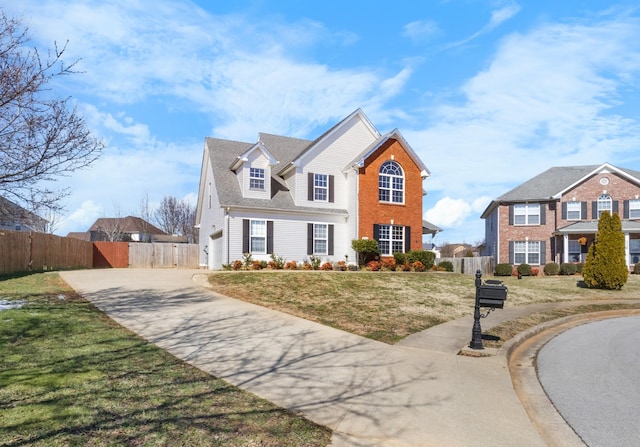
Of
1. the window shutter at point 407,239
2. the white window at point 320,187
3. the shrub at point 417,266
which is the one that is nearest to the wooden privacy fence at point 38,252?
the white window at point 320,187

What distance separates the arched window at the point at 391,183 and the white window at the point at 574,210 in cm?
1417

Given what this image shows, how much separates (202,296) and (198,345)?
6088 mm

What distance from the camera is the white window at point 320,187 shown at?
26469 mm

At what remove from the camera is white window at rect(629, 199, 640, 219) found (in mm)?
33000

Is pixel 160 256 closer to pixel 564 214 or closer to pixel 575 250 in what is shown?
pixel 564 214

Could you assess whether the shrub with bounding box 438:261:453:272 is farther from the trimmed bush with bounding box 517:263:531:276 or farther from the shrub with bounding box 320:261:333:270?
the shrub with bounding box 320:261:333:270

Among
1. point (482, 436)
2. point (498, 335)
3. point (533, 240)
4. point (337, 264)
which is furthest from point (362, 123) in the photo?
point (482, 436)

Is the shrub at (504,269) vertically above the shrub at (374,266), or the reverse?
the shrub at (374,266)

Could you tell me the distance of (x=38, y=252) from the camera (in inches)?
891

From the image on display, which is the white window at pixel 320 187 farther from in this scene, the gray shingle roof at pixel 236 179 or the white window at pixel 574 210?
the white window at pixel 574 210

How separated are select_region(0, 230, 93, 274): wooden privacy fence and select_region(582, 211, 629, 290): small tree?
25.9m

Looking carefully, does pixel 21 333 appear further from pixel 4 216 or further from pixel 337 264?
pixel 337 264

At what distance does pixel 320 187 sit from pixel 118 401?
21.9 meters

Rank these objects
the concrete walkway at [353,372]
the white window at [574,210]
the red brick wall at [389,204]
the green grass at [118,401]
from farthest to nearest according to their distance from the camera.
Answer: the white window at [574,210] → the red brick wall at [389,204] → the concrete walkway at [353,372] → the green grass at [118,401]
